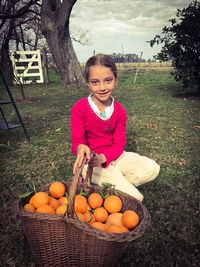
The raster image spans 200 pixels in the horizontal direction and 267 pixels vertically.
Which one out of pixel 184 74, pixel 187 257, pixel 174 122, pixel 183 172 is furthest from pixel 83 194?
pixel 184 74

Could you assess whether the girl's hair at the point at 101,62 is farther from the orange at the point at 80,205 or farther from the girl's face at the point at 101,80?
the orange at the point at 80,205

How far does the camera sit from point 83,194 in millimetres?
2375

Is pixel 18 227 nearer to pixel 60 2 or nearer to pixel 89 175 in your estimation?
pixel 89 175

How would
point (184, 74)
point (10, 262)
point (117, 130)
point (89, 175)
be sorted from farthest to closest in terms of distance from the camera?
point (184, 74) → point (117, 130) → point (89, 175) → point (10, 262)

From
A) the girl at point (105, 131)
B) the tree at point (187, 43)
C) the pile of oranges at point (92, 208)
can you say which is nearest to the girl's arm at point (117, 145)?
the girl at point (105, 131)

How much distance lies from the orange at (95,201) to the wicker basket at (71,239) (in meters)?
0.39

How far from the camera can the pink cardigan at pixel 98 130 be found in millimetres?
2797

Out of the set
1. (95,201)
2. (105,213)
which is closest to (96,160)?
(95,201)

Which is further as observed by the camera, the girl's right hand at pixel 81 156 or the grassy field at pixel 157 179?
the grassy field at pixel 157 179

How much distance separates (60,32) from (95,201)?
12.6 meters

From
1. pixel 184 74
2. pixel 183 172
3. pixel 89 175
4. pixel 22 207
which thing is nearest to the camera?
pixel 22 207

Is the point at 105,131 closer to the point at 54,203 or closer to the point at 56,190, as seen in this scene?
the point at 56,190

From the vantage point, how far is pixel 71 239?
6.14ft

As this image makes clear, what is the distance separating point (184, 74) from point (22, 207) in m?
9.31
